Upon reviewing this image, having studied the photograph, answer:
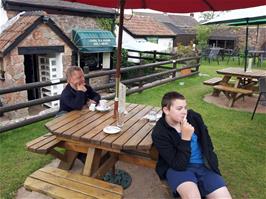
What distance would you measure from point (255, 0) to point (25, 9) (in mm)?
8969

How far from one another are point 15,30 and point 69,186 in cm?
778

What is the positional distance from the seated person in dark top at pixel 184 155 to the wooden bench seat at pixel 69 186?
0.49m

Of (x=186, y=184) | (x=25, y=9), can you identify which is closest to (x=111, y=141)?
(x=186, y=184)

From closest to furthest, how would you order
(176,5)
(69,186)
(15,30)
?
(69,186), (176,5), (15,30)

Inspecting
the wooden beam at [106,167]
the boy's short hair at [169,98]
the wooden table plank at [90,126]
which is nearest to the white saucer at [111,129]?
the wooden table plank at [90,126]

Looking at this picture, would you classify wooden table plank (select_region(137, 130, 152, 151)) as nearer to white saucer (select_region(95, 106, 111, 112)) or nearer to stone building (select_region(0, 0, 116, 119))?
white saucer (select_region(95, 106, 111, 112))

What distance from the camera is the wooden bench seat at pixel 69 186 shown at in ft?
7.65

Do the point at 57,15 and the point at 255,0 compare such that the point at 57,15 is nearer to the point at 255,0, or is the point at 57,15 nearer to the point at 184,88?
the point at 184,88

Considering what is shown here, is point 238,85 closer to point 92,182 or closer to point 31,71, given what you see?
point 92,182

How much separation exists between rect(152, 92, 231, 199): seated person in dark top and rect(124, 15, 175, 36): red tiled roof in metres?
14.6

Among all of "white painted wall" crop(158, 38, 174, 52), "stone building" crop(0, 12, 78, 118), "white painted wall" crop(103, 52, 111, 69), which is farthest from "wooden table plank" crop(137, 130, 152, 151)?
"white painted wall" crop(158, 38, 174, 52)

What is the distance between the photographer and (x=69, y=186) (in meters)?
2.45

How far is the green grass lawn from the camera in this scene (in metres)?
3.45

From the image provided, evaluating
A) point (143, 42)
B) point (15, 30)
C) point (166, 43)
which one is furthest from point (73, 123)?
point (166, 43)
